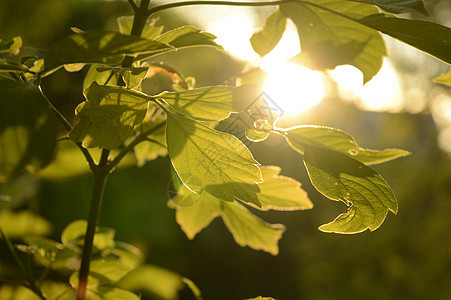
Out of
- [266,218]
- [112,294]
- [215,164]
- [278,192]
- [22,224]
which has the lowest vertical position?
[266,218]

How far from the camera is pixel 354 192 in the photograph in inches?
19.0

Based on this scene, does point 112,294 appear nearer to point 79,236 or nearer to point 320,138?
point 79,236

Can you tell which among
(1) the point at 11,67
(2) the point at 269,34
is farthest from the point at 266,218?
(1) the point at 11,67

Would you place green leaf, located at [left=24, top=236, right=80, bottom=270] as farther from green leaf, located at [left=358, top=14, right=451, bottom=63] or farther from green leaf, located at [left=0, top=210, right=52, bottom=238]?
green leaf, located at [left=0, top=210, right=52, bottom=238]

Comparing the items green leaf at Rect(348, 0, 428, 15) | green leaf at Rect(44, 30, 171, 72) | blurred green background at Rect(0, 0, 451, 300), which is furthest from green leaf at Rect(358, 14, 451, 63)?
blurred green background at Rect(0, 0, 451, 300)

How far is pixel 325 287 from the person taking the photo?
5461mm

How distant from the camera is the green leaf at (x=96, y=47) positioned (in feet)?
1.24

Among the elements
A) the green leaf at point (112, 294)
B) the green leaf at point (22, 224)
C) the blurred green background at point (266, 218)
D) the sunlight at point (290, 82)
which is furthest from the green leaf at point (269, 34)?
the blurred green background at point (266, 218)

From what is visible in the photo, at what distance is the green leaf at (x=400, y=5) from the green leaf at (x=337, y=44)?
10cm

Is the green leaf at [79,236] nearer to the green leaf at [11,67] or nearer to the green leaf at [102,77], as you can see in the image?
the green leaf at [102,77]

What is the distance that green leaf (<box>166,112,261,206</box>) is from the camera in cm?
45

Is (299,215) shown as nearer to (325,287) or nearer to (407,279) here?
(325,287)

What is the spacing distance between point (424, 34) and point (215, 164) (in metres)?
0.27

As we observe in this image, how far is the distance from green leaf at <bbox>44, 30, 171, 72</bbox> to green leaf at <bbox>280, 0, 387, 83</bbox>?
0.89 feet
